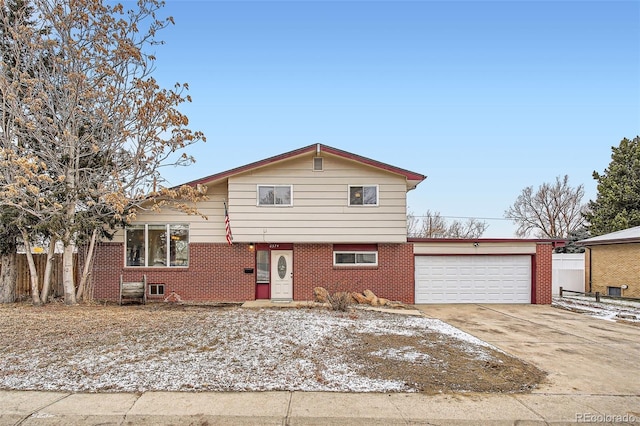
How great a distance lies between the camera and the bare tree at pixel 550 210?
125 ft

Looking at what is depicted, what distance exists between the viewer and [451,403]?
4.67 meters

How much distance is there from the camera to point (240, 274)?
1418cm

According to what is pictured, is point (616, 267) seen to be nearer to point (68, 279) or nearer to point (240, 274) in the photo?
point (240, 274)

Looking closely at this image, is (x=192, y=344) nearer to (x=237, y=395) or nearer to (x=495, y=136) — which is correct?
(x=237, y=395)

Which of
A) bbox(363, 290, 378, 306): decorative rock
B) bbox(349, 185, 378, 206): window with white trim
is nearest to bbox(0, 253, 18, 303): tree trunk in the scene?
bbox(349, 185, 378, 206): window with white trim

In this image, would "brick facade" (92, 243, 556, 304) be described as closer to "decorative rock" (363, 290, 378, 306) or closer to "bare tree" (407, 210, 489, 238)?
"decorative rock" (363, 290, 378, 306)

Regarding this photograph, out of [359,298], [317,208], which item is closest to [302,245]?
[317,208]

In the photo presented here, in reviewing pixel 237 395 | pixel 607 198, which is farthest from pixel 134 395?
pixel 607 198

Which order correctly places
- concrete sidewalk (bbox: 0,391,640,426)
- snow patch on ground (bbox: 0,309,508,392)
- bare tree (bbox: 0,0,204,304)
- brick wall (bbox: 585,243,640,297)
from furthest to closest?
brick wall (bbox: 585,243,640,297) → bare tree (bbox: 0,0,204,304) → snow patch on ground (bbox: 0,309,508,392) → concrete sidewalk (bbox: 0,391,640,426)

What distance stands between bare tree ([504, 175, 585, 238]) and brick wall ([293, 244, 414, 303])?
3093 centimetres

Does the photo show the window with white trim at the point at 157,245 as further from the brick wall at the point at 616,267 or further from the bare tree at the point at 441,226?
the bare tree at the point at 441,226

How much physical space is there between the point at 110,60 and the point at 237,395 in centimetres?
1151

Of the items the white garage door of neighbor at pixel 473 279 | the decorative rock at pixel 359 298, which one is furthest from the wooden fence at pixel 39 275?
the white garage door of neighbor at pixel 473 279

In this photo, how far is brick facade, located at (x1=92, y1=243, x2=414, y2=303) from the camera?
45.9 ft
